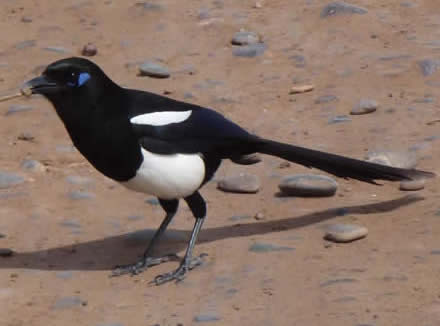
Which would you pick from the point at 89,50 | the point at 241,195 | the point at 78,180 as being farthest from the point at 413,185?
the point at 89,50

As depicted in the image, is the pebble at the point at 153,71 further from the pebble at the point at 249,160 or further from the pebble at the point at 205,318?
the pebble at the point at 205,318

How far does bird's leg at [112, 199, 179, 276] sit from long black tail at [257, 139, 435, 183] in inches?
23.1

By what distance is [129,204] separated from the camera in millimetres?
5621

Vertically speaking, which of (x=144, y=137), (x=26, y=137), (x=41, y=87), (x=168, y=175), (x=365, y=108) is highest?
(x=41, y=87)

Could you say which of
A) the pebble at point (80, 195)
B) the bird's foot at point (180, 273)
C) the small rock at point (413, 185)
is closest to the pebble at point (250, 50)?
the pebble at point (80, 195)

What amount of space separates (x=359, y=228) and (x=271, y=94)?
6.96ft

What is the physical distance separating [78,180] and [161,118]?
3.99 feet

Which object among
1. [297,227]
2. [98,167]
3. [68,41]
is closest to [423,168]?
[297,227]

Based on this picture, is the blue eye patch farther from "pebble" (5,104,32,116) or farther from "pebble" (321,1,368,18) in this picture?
"pebble" (321,1,368,18)

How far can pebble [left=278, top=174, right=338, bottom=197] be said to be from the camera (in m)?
5.50

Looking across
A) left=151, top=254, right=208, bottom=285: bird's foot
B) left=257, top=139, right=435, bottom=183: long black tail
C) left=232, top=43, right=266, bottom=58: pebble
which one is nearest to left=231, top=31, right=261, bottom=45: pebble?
left=232, top=43, right=266, bottom=58: pebble

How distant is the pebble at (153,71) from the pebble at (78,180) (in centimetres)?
150

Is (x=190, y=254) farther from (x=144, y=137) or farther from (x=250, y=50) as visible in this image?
(x=250, y=50)

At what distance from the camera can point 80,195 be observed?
223 inches
